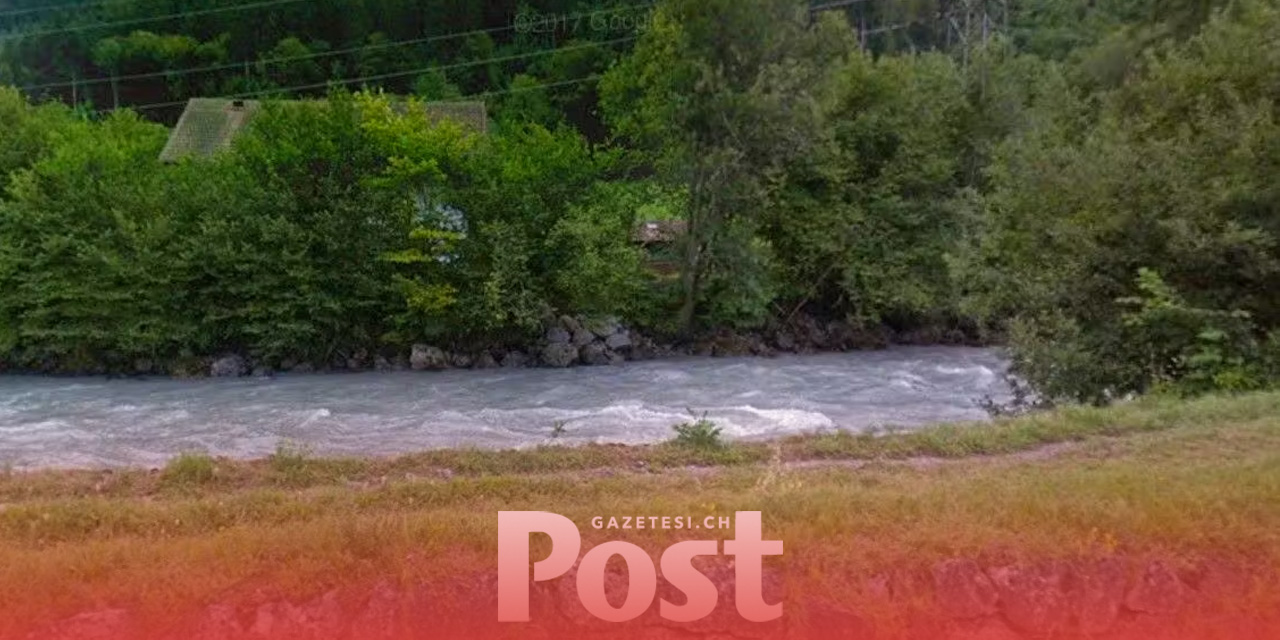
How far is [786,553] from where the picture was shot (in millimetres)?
4953

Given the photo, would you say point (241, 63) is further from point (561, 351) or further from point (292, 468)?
point (292, 468)

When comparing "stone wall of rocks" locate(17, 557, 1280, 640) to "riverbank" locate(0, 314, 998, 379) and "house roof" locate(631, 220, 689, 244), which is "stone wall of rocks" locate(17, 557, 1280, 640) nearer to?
"riverbank" locate(0, 314, 998, 379)

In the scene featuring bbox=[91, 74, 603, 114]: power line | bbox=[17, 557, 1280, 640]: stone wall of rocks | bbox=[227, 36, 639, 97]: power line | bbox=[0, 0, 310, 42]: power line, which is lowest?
bbox=[17, 557, 1280, 640]: stone wall of rocks

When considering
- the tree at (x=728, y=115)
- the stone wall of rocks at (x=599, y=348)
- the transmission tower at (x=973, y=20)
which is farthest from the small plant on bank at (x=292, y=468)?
the transmission tower at (x=973, y=20)

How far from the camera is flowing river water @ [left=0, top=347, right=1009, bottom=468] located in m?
15.9

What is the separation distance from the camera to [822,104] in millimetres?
27547

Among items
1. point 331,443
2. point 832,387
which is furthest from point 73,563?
point 832,387

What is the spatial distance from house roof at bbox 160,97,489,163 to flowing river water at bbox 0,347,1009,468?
44.1ft

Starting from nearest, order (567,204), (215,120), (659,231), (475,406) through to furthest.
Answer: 1. (475,406)
2. (567,204)
3. (659,231)
4. (215,120)

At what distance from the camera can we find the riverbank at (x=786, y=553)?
183 inches

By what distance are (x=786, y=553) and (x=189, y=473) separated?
18.1 feet

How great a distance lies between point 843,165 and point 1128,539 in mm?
24246

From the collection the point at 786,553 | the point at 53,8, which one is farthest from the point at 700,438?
the point at 53,8
